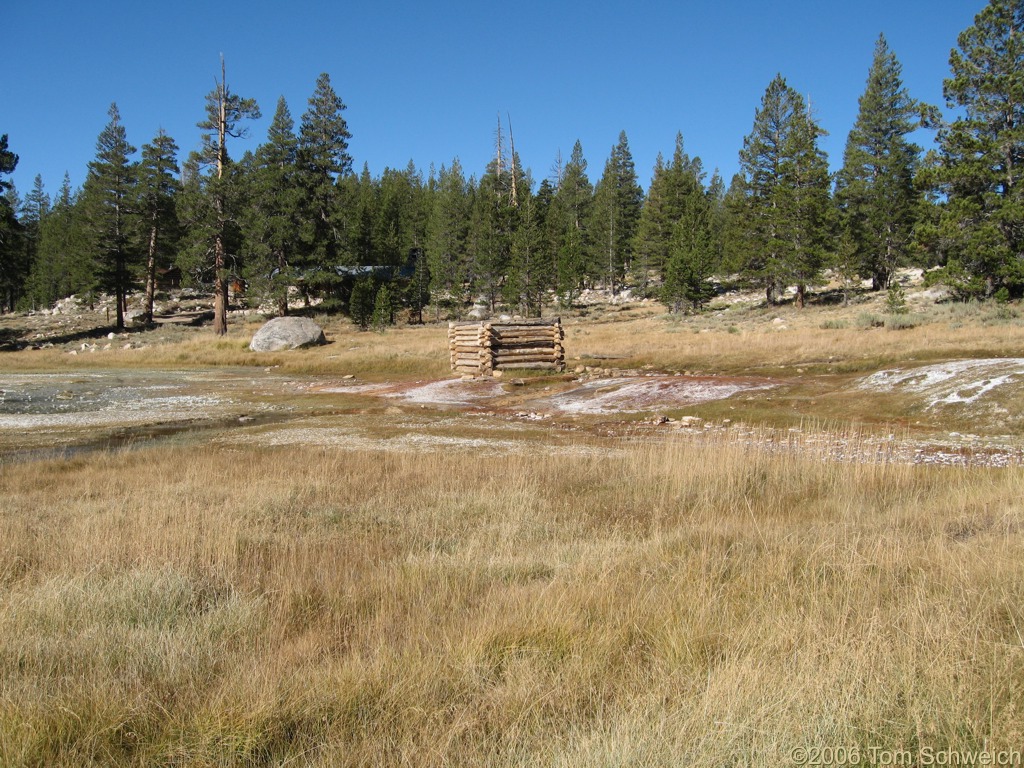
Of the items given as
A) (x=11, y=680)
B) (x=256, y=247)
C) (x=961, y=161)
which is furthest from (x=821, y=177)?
(x=11, y=680)

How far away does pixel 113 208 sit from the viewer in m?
50.3

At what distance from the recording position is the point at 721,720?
2.68m

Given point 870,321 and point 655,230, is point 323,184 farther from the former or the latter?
point 870,321

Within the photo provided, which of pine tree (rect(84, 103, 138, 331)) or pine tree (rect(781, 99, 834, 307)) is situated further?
Result: pine tree (rect(84, 103, 138, 331))

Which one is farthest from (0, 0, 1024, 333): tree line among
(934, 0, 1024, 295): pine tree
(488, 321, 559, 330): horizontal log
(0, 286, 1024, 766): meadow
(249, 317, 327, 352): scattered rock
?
(0, 286, 1024, 766): meadow

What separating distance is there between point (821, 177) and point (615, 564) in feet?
153

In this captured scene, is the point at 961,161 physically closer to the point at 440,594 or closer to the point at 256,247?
the point at 440,594

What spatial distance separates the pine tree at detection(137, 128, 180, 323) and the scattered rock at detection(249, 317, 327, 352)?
1804 centimetres

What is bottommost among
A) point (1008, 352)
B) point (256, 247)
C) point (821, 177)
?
point (1008, 352)

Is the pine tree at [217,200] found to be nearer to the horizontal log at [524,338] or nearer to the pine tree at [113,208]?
the pine tree at [113,208]

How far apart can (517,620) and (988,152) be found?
123ft

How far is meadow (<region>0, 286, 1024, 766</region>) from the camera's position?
2.67m

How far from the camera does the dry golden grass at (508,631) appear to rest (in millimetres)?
2668

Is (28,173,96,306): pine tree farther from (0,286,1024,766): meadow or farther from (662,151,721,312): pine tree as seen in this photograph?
(0,286,1024,766): meadow
